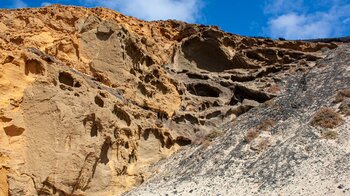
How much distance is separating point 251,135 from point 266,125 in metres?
0.97

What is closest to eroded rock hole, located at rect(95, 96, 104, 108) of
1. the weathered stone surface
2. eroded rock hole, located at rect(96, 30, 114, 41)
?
the weathered stone surface

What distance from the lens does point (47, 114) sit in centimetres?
1558

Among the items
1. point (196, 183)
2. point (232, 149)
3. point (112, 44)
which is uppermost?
point (112, 44)

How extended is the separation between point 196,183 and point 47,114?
18.7ft

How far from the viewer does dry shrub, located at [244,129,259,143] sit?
56.1 ft

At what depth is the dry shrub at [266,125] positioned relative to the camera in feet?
58.0

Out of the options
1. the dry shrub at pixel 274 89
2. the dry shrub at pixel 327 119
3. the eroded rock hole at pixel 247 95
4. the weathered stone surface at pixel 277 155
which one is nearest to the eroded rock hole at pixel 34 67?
the weathered stone surface at pixel 277 155

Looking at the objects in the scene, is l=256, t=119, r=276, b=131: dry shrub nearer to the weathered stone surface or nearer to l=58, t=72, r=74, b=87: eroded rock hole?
the weathered stone surface

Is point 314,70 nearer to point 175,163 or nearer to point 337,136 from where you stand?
point 337,136

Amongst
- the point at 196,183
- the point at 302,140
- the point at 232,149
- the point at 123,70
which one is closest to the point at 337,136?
the point at 302,140

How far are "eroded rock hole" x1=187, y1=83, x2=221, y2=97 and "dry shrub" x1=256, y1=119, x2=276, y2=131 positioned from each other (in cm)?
509

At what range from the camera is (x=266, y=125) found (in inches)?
703

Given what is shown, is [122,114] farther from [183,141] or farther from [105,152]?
[183,141]

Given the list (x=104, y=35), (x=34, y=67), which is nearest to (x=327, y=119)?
(x=104, y=35)
